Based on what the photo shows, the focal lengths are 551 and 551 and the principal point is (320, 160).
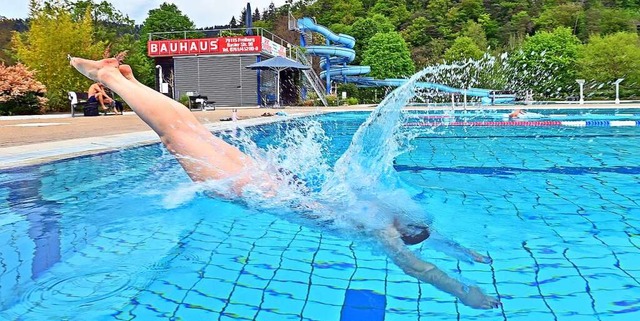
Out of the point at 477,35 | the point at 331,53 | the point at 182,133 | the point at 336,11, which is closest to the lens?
the point at 182,133

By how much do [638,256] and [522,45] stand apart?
3830 centimetres

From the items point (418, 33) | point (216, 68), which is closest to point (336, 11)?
point (418, 33)

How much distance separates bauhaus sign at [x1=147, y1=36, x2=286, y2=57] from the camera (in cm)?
2512

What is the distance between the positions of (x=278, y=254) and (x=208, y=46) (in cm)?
2422

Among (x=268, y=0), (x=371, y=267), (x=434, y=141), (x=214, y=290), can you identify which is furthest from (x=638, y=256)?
(x=268, y=0)

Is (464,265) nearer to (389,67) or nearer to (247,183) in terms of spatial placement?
(247,183)

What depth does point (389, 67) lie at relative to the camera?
132 ft

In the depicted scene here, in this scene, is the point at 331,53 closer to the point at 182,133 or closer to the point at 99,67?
the point at 99,67

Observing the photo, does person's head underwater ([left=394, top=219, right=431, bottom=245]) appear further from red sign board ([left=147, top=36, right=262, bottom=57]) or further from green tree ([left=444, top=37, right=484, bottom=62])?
green tree ([left=444, top=37, right=484, bottom=62])

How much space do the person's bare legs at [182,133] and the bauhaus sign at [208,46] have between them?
22143mm

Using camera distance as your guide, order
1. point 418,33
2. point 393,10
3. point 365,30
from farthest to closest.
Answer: point 393,10 → point 418,33 → point 365,30

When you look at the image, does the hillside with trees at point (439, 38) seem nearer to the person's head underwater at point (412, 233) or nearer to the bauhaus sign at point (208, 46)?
the bauhaus sign at point (208, 46)

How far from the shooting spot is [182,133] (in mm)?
3203

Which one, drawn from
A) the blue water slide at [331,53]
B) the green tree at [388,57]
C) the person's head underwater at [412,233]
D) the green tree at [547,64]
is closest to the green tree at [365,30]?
the green tree at [388,57]
